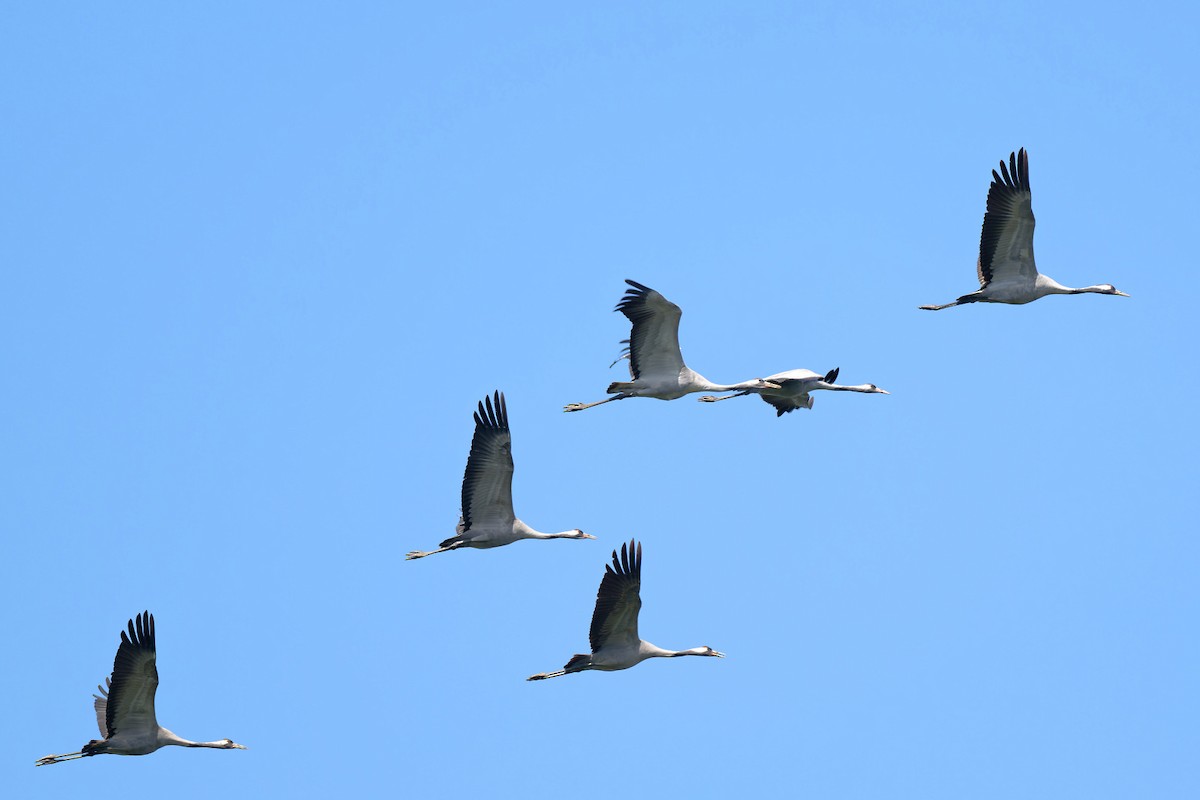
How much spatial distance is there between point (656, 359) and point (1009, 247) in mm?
6800

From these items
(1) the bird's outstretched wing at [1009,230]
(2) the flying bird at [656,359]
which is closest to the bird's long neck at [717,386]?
(2) the flying bird at [656,359]

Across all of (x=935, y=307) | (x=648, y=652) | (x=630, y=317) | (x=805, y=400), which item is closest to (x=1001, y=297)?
(x=935, y=307)

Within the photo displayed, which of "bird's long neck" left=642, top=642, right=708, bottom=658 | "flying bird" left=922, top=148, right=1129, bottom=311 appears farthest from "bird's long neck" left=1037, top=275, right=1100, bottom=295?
"bird's long neck" left=642, top=642, right=708, bottom=658

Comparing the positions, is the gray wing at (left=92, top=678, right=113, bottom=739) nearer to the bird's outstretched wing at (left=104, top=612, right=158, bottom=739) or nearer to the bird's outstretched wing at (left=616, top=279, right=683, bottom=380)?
the bird's outstretched wing at (left=104, top=612, right=158, bottom=739)

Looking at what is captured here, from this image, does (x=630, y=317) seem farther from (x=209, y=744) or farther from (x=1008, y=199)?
(x=209, y=744)

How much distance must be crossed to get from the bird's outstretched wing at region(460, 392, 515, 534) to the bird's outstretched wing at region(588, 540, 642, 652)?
301 centimetres

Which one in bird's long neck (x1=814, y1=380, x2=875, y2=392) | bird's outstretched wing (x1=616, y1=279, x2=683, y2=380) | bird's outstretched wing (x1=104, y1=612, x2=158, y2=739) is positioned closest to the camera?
bird's outstretched wing (x1=104, y1=612, x2=158, y2=739)

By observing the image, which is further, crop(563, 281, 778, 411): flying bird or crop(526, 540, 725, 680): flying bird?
crop(563, 281, 778, 411): flying bird

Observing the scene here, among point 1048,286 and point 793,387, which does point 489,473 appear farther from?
point 1048,286

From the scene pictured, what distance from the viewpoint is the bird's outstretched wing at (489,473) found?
1358 inches

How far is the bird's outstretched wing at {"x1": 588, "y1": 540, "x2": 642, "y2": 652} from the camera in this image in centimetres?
3266

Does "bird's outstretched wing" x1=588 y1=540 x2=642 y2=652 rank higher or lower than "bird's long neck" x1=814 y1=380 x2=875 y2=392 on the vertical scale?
lower

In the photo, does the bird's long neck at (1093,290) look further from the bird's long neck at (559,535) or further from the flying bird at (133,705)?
the flying bird at (133,705)

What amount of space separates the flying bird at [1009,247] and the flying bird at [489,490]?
8.30 metres
